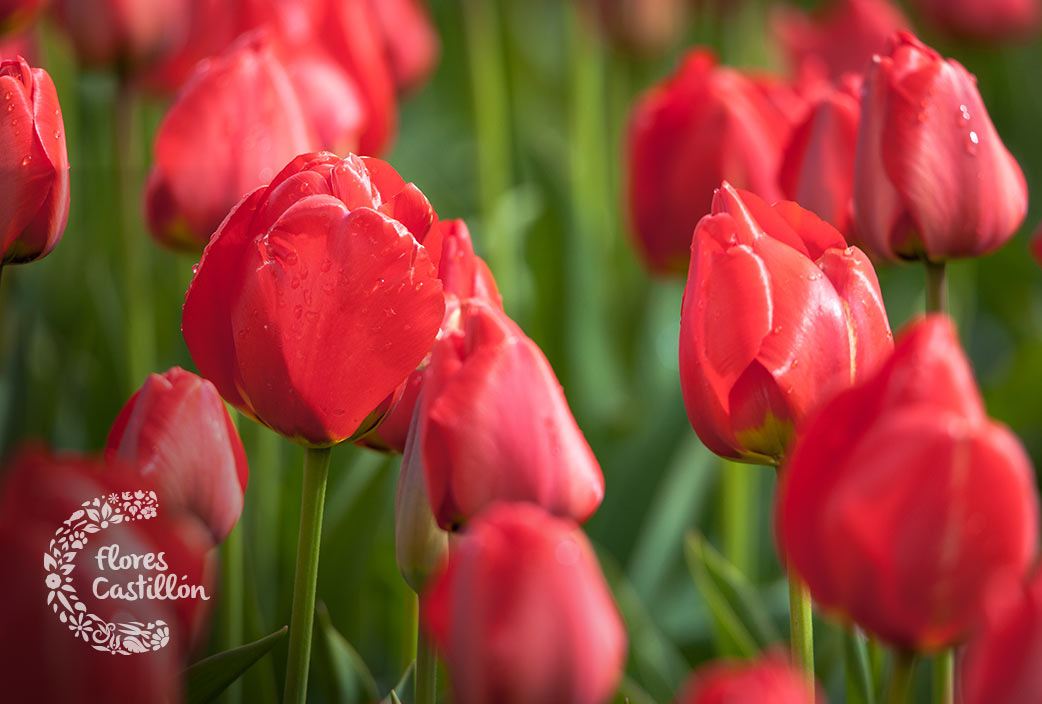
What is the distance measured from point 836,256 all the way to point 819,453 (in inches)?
4.6

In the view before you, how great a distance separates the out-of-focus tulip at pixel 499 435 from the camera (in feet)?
1.10

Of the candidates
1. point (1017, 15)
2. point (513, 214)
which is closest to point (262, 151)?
point (513, 214)

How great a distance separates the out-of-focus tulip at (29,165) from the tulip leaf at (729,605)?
342 mm

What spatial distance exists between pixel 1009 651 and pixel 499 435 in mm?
140

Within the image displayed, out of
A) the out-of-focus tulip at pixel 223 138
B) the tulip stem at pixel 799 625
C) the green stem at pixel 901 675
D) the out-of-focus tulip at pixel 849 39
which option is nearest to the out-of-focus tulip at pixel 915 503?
the green stem at pixel 901 675

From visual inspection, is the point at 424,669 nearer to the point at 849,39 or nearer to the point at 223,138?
the point at 223,138

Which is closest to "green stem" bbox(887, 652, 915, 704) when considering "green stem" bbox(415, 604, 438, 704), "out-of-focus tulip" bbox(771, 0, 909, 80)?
"green stem" bbox(415, 604, 438, 704)

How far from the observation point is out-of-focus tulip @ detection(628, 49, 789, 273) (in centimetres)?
72

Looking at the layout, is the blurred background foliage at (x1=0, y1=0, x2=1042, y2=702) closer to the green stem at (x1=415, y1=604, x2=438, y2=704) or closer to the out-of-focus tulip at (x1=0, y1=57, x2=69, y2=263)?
the green stem at (x1=415, y1=604, x2=438, y2=704)

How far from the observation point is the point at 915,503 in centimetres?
27

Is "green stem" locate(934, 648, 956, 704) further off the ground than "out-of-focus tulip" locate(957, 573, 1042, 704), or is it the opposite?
"out-of-focus tulip" locate(957, 573, 1042, 704)

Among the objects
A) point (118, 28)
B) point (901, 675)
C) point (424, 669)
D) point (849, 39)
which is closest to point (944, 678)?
point (901, 675)

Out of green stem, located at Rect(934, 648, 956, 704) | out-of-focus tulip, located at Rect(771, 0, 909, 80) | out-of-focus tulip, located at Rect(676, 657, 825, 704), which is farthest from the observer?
out-of-focus tulip, located at Rect(771, 0, 909, 80)

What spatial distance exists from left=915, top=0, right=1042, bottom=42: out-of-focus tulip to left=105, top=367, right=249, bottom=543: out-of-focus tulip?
127 centimetres
